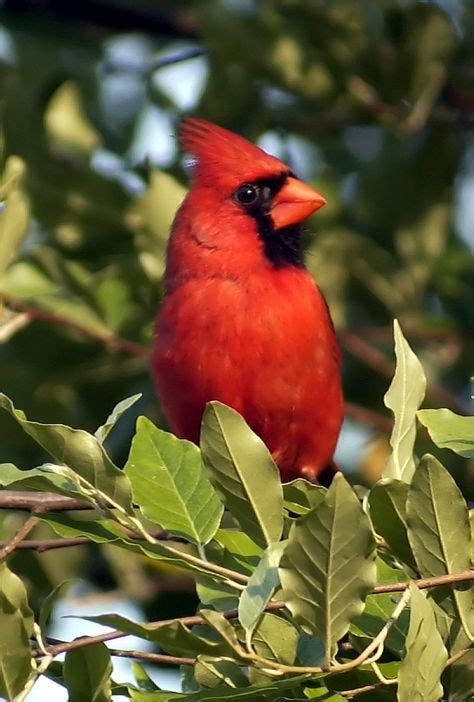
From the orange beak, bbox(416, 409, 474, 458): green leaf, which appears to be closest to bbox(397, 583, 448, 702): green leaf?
bbox(416, 409, 474, 458): green leaf

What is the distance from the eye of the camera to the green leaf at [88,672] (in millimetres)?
2186

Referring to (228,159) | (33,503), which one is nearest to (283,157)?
(228,159)

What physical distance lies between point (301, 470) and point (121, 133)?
70.2 inches

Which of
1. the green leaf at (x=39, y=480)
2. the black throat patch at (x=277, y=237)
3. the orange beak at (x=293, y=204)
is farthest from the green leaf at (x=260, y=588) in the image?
the orange beak at (x=293, y=204)

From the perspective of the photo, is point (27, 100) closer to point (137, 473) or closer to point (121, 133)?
point (121, 133)

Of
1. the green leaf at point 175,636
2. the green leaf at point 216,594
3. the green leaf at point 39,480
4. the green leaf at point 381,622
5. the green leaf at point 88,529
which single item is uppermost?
the green leaf at point 39,480

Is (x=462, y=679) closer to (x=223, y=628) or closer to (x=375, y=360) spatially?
(x=223, y=628)

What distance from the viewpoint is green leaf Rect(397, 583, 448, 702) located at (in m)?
2.01

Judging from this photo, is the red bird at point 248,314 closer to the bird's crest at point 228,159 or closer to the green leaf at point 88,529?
the bird's crest at point 228,159

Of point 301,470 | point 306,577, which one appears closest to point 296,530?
point 306,577

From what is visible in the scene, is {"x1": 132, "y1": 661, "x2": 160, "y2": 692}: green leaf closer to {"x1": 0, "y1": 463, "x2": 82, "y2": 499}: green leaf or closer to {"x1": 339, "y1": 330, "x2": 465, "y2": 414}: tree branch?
{"x1": 0, "y1": 463, "x2": 82, "y2": 499}: green leaf

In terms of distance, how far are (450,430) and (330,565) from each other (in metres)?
0.47

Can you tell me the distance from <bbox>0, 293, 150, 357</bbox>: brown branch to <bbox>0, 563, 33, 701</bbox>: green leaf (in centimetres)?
184

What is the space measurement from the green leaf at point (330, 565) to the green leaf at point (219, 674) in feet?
0.84
